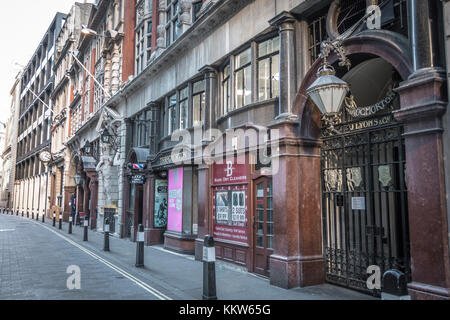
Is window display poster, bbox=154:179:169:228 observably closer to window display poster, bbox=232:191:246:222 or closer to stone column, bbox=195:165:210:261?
stone column, bbox=195:165:210:261

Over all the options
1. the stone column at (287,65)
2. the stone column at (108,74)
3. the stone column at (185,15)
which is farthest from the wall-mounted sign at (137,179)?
the stone column at (108,74)

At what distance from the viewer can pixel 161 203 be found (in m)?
16.6

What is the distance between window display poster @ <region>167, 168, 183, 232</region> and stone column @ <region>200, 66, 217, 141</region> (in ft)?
9.18

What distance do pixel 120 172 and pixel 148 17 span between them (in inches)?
336

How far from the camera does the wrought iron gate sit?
23.4 feet

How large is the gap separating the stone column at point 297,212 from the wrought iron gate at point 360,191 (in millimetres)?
266

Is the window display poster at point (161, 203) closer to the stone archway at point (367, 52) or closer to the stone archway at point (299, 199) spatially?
the stone archway at point (299, 199)

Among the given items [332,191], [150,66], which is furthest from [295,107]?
[150,66]

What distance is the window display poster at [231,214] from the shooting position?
10.5 meters

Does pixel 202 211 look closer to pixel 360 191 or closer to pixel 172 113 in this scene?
pixel 172 113

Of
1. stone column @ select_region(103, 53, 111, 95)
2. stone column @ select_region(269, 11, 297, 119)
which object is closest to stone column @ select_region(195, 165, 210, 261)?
stone column @ select_region(269, 11, 297, 119)

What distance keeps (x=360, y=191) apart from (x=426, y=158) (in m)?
2.39

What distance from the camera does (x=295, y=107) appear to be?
862cm
